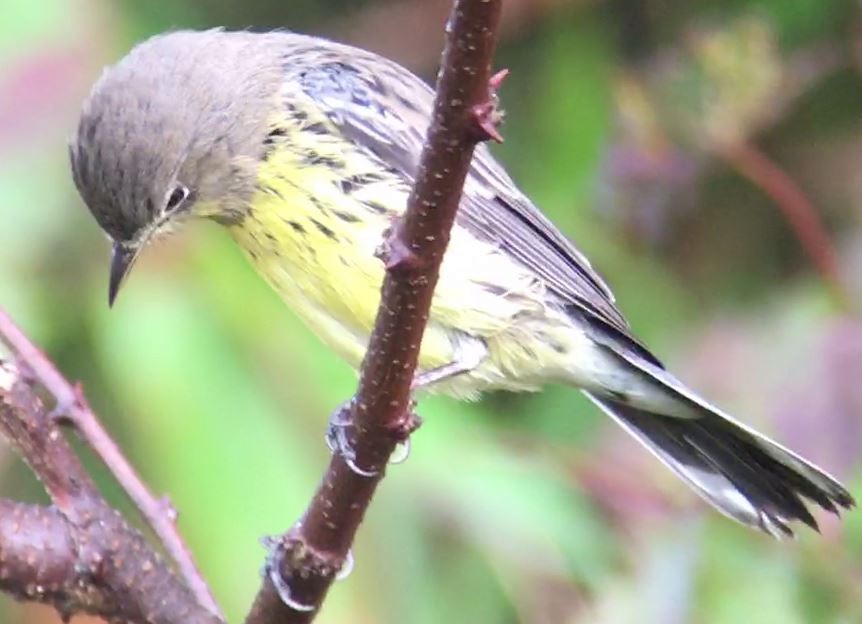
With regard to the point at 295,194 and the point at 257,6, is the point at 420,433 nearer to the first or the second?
the point at 295,194

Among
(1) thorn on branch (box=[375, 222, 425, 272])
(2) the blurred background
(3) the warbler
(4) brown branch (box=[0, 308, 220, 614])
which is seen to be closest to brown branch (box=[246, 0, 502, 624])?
(1) thorn on branch (box=[375, 222, 425, 272])

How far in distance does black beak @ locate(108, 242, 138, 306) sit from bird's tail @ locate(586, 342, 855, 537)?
0.96m

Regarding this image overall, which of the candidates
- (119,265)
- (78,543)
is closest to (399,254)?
(78,543)

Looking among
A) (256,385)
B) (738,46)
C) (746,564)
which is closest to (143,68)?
(256,385)

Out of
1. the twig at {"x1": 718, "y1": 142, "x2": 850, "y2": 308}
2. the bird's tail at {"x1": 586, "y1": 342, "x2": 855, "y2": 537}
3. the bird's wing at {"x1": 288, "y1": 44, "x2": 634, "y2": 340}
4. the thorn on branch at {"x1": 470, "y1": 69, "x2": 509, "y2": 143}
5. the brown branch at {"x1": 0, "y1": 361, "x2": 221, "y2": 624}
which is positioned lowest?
the brown branch at {"x1": 0, "y1": 361, "x2": 221, "y2": 624}

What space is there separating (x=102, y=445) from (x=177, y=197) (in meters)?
1.01

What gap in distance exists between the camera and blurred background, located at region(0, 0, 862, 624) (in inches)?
119

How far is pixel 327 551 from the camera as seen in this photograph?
196cm

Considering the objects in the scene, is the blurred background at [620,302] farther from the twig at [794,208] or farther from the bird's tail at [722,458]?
the bird's tail at [722,458]

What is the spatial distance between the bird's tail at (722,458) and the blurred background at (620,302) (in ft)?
0.52

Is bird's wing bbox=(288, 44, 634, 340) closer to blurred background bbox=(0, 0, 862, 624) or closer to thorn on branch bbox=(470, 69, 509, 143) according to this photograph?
blurred background bbox=(0, 0, 862, 624)

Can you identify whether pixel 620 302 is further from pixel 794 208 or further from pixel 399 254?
pixel 399 254

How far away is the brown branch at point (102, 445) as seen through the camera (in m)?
1.99

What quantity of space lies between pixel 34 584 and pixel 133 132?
1221 millimetres
